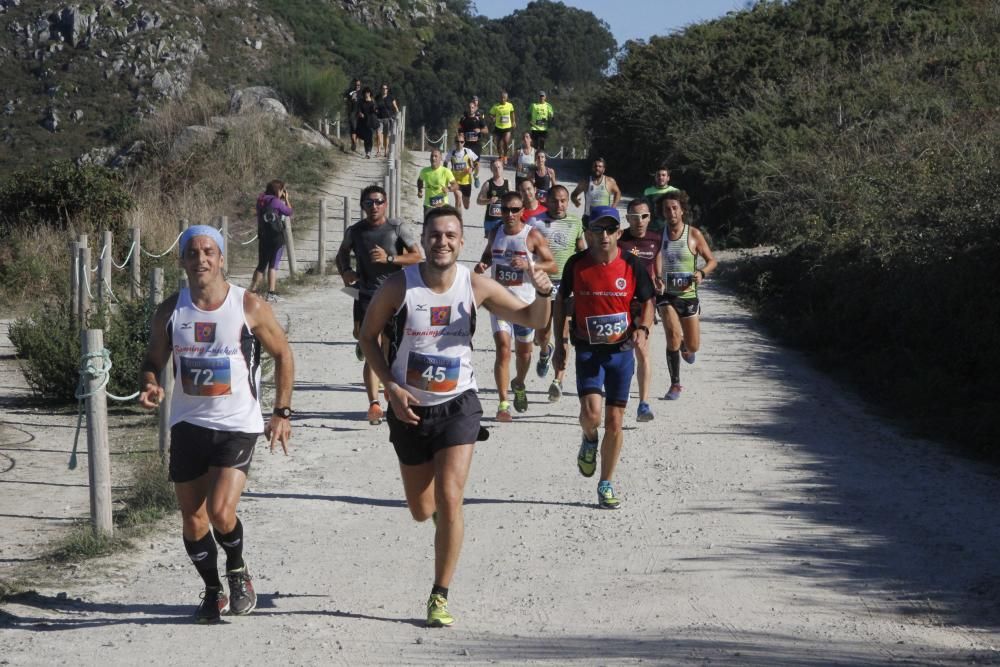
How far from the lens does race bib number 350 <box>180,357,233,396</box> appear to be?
6234 mm

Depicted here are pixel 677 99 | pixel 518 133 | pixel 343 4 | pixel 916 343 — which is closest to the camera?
pixel 916 343

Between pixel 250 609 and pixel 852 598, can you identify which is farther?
pixel 852 598

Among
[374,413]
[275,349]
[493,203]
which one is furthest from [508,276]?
[493,203]

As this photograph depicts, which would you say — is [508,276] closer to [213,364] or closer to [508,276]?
[508,276]

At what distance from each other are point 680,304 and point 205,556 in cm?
647

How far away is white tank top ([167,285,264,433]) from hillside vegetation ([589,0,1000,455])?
25.0ft

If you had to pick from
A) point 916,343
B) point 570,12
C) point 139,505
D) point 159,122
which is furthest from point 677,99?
point 570,12

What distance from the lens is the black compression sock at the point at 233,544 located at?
6.40 m

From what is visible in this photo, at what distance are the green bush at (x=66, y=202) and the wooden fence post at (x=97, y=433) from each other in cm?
1552

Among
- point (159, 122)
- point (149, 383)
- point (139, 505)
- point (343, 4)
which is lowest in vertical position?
point (139, 505)

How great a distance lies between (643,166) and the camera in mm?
34656

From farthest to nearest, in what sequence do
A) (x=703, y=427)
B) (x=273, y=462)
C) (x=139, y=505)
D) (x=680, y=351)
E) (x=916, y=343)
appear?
(x=916, y=343), (x=680, y=351), (x=703, y=427), (x=273, y=462), (x=139, y=505)

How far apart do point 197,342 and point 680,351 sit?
7.25m

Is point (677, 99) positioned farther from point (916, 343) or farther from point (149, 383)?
point (149, 383)
